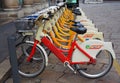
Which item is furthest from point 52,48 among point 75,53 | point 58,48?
point 75,53

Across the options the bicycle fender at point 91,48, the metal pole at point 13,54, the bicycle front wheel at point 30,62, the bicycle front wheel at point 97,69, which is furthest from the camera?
the bicycle front wheel at point 30,62

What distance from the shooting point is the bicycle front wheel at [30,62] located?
4859 mm

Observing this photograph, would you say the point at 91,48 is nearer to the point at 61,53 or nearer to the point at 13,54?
the point at 61,53

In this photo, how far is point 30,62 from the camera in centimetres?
536

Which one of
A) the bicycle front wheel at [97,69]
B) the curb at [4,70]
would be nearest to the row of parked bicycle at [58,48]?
the bicycle front wheel at [97,69]

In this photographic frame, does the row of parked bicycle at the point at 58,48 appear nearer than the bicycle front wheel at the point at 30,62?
Yes

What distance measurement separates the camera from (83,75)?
4.81 metres

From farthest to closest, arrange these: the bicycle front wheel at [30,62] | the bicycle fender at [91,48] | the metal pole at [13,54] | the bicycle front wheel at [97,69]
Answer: the bicycle front wheel at [30,62] → the bicycle front wheel at [97,69] → the bicycle fender at [91,48] → the metal pole at [13,54]

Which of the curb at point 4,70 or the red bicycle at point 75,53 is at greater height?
the red bicycle at point 75,53

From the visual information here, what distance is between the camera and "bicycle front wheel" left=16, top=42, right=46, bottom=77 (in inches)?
191

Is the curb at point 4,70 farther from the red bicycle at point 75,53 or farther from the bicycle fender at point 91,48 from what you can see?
the bicycle fender at point 91,48

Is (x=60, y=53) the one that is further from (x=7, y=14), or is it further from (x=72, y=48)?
(x=7, y=14)

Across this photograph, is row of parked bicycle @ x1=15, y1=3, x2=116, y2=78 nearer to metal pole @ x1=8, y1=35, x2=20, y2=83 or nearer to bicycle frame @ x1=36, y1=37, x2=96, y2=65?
bicycle frame @ x1=36, y1=37, x2=96, y2=65

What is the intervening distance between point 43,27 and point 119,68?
5.27ft
